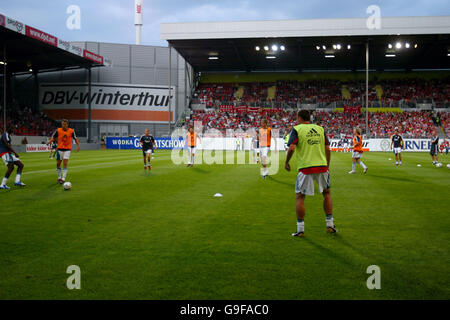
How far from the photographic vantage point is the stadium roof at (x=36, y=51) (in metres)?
33.7

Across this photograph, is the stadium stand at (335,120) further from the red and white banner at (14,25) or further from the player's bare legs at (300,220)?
the player's bare legs at (300,220)

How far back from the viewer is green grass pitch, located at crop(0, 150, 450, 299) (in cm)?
392

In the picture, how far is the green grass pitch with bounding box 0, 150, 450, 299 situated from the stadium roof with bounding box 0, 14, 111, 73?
2972 centimetres

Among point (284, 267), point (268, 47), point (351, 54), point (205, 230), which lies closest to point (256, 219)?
point (205, 230)

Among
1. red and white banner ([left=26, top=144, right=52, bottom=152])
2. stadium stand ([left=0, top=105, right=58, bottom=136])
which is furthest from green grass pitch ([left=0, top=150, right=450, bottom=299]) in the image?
stadium stand ([left=0, top=105, right=58, bottom=136])

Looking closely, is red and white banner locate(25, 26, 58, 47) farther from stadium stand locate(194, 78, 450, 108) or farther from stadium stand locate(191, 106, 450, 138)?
stadium stand locate(194, 78, 450, 108)

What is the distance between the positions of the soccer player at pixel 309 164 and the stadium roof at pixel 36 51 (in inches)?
1309

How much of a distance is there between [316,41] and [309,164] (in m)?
41.9

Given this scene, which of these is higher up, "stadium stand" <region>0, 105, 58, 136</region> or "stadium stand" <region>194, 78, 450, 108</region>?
"stadium stand" <region>194, 78, 450, 108</region>

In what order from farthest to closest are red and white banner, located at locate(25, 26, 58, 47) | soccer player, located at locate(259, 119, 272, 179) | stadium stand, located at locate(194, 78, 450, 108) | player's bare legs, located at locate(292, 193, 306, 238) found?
stadium stand, located at locate(194, 78, 450, 108) → red and white banner, located at locate(25, 26, 58, 47) → soccer player, located at locate(259, 119, 272, 179) → player's bare legs, located at locate(292, 193, 306, 238)

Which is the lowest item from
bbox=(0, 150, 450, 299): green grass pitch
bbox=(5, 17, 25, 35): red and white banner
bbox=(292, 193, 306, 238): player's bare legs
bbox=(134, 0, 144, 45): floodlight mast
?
bbox=(0, 150, 450, 299): green grass pitch

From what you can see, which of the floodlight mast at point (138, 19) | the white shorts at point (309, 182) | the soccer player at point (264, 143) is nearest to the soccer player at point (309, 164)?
the white shorts at point (309, 182)

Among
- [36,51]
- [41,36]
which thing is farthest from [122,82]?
[41,36]

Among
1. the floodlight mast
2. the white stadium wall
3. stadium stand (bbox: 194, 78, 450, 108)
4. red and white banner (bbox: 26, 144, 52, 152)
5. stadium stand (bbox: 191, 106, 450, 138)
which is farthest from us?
the floodlight mast
